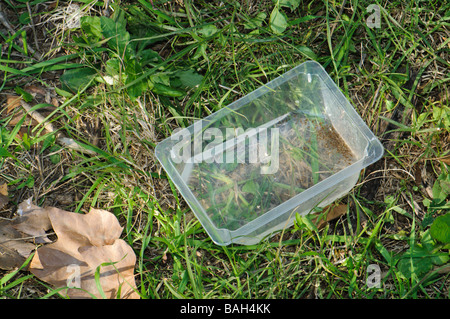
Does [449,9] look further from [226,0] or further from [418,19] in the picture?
[226,0]

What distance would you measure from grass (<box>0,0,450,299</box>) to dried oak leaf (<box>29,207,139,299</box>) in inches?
2.8

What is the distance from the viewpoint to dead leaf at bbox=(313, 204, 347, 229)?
85.3 inches

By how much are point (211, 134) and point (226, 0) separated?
0.64 metres

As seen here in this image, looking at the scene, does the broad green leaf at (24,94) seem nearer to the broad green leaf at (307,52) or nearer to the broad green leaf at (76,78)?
the broad green leaf at (76,78)

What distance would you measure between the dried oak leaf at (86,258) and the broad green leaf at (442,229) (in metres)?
1.24

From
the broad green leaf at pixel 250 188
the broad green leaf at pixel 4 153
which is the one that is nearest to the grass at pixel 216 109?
the broad green leaf at pixel 4 153

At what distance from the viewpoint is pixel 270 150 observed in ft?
7.94

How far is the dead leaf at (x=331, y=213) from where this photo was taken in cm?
217

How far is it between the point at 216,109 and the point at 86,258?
886 mm

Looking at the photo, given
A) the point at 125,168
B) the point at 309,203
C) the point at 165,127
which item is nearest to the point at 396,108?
the point at 309,203

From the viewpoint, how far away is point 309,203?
7.14ft

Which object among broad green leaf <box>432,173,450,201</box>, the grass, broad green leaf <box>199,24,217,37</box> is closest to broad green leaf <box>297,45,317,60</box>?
the grass

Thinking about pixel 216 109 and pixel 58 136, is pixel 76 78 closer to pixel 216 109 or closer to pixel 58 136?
pixel 58 136

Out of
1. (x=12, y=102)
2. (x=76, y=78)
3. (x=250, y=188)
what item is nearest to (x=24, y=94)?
(x=12, y=102)
